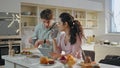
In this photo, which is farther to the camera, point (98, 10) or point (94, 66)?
point (98, 10)

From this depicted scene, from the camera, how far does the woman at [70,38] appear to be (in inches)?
94.7

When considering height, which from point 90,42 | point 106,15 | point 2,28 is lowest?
point 90,42

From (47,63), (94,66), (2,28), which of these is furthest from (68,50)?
(2,28)

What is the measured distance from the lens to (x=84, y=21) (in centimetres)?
647

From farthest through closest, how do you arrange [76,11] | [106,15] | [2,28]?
[106,15]
[76,11]
[2,28]

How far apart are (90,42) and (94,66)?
15.7 ft

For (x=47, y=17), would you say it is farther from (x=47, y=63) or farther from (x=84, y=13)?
(x=84, y=13)

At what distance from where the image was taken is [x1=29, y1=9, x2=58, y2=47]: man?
2711mm

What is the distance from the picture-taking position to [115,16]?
22.0 ft

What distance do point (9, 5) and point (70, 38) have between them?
2.06m

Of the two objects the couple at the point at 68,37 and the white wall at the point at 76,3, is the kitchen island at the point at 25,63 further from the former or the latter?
the white wall at the point at 76,3

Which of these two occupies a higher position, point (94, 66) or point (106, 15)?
point (106, 15)

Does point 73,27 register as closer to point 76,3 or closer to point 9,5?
point 9,5

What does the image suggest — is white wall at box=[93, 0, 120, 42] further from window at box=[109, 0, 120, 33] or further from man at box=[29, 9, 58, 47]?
man at box=[29, 9, 58, 47]
